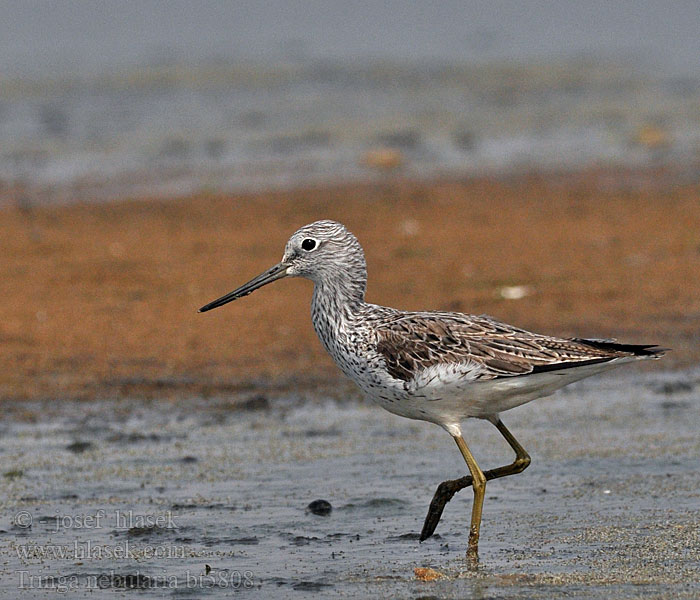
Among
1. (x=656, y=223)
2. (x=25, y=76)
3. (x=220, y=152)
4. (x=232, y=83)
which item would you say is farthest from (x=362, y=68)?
(x=656, y=223)

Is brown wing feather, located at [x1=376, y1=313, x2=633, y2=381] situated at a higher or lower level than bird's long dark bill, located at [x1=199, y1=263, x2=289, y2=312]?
lower

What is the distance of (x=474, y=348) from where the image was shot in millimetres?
6598

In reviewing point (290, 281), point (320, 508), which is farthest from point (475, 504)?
point (290, 281)

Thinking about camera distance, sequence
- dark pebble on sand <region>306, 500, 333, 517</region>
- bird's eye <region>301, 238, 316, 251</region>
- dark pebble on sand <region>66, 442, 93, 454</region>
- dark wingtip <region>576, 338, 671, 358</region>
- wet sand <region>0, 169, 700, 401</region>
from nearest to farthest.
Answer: dark wingtip <region>576, 338, 671, 358</region>
dark pebble on sand <region>306, 500, 333, 517</region>
bird's eye <region>301, 238, 316, 251</region>
dark pebble on sand <region>66, 442, 93, 454</region>
wet sand <region>0, 169, 700, 401</region>

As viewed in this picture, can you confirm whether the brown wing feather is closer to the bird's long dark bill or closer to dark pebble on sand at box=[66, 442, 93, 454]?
the bird's long dark bill

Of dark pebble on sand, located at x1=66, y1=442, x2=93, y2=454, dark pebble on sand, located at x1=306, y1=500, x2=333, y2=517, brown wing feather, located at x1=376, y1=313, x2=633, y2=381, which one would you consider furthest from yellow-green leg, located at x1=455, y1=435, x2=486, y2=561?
dark pebble on sand, located at x1=66, y1=442, x2=93, y2=454

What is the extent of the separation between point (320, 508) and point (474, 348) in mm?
1250

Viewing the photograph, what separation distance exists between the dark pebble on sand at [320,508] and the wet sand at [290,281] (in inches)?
104

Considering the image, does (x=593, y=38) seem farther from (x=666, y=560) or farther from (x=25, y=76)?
(x=666, y=560)

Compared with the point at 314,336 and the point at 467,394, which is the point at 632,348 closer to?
the point at 467,394

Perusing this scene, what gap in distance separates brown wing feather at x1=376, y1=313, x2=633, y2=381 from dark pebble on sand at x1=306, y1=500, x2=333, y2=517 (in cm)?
95

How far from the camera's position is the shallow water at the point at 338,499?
600cm

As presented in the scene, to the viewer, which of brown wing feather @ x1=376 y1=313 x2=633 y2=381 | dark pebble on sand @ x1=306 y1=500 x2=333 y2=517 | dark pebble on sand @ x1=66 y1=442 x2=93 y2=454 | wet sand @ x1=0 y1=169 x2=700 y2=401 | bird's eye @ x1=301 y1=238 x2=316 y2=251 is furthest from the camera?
wet sand @ x1=0 y1=169 x2=700 y2=401

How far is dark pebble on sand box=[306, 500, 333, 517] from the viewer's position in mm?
6969
